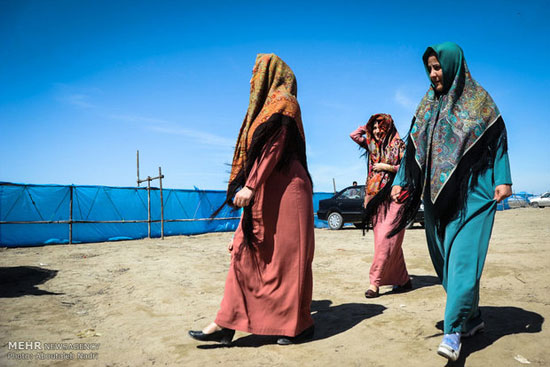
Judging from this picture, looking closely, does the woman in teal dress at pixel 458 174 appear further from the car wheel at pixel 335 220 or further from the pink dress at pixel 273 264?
the car wheel at pixel 335 220

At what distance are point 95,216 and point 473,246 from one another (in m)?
12.3

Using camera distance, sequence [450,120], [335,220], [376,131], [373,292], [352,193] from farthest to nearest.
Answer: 1. [335,220]
2. [352,193]
3. [376,131]
4. [373,292]
5. [450,120]

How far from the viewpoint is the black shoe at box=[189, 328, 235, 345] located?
87.9 inches

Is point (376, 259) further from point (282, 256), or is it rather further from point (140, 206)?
point (140, 206)

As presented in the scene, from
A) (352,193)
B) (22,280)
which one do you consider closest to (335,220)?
(352,193)

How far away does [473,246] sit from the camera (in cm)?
197

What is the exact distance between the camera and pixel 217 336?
2.25m

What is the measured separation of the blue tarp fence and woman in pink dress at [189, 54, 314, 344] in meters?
10.3

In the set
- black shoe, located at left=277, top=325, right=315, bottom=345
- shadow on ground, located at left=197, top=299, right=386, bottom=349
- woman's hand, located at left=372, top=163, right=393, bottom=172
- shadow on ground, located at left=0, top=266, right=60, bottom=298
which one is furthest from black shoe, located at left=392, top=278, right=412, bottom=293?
shadow on ground, located at left=0, top=266, right=60, bottom=298

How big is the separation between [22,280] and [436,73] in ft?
18.1

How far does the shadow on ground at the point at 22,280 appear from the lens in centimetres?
416

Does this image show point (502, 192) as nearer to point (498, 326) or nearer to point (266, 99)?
point (498, 326)

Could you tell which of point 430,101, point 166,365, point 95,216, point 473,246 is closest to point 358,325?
point 473,246

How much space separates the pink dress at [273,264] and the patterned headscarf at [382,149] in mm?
1636
